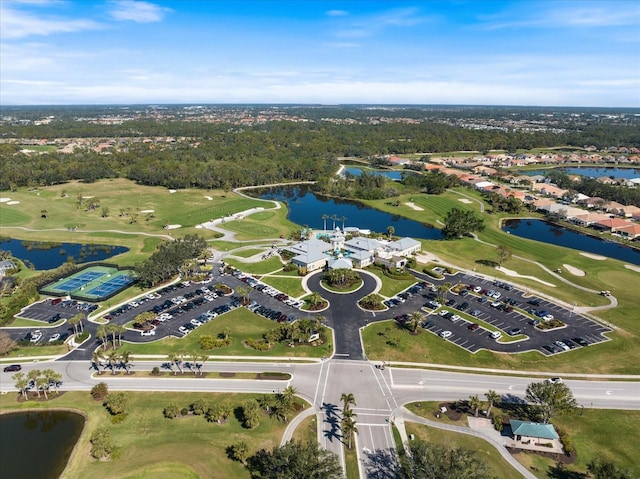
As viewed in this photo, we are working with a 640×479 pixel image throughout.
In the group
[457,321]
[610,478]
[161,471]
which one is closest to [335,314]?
[457,321]

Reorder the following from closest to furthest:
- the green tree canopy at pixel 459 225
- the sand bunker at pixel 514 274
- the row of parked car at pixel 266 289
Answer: the row of parked car at pixel 266 289
the sand bunker at pixel 514 274
the green tree canopy at pixel 459 225

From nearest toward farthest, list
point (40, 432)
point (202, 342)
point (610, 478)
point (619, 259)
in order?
point (610, 478), point (40, 432), point (202, 342), point (619, 259)

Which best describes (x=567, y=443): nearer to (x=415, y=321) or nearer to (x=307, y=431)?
(x=415, y=321)

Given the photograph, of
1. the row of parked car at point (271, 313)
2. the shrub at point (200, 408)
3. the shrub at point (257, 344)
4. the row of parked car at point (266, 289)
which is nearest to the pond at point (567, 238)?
the row of parked car at point (266, 289)

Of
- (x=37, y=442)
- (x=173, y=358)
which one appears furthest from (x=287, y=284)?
(x=37, y=442)

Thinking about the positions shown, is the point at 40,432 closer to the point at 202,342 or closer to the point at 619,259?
the point at 202,342

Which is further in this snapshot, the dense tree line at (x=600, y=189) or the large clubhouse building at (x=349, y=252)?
the dense tree line at (x=600, y=189)

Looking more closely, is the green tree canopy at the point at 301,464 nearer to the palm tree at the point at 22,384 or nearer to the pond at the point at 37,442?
the pond at the point at 37,442
